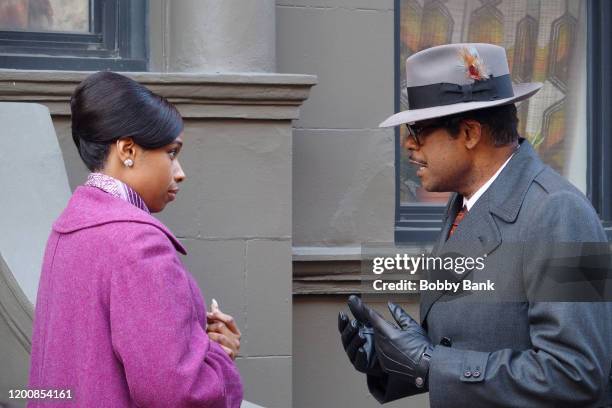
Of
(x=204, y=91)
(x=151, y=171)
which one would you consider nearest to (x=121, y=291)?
(x=151, y=171)

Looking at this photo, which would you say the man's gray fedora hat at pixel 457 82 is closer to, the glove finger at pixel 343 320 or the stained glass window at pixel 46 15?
the glove finger at pixel 343 320

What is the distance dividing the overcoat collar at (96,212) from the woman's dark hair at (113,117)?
0.11m

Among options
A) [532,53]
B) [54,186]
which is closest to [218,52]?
[54,186]

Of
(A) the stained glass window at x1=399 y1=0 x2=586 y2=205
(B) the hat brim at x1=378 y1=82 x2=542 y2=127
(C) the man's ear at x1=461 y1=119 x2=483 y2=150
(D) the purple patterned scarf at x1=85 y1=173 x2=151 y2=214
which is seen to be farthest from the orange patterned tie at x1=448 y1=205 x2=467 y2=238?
(A) the stained glass window at x1=399 y1=0 x2=586 y2=205

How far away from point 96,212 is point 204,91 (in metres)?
2.45

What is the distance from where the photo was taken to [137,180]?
2701 mm

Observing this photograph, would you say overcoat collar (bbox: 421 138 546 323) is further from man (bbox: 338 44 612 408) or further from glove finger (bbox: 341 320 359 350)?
glove finger (bbox: 341 320 359 350)

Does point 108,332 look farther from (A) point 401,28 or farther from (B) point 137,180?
(A) point 401,28

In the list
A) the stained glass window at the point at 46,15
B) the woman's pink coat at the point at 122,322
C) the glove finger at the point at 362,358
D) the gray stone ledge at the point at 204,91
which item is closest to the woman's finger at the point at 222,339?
the woman's pink coat at the point at 122,322

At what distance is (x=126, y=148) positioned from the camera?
2.67 metres

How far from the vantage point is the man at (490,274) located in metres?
2.79

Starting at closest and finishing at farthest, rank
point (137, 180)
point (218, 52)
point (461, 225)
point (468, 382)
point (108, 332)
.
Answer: point (108, 332) → point (137, 180) → point (468, 382) → point (461, 225) → point (218, 52)

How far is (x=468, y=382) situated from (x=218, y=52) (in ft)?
9.08

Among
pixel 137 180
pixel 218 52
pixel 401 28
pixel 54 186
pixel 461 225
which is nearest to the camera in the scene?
pixel 137 180
